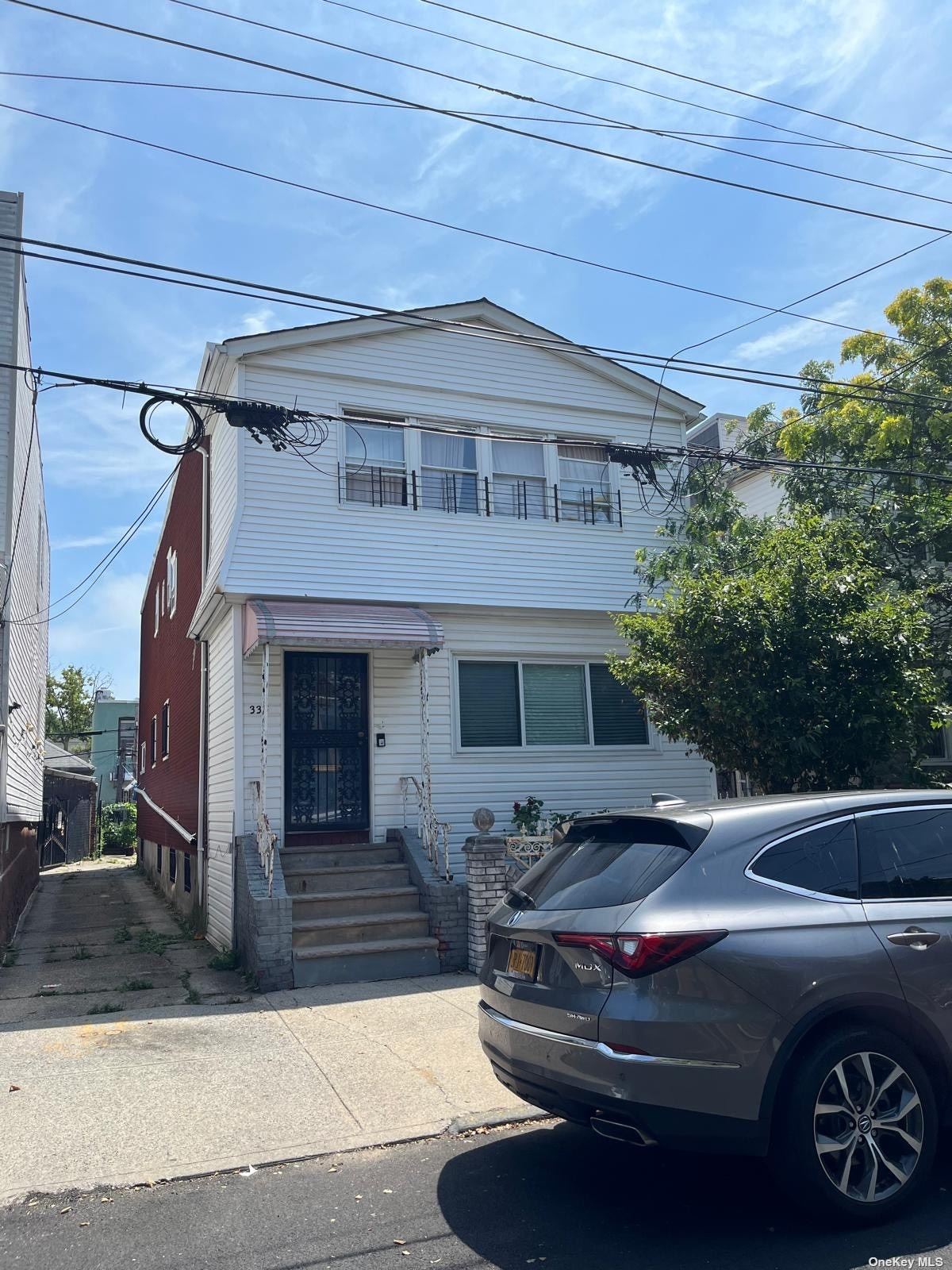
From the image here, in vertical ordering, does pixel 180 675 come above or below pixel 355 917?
above

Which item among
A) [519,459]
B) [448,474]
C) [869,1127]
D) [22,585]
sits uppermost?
[519,459]

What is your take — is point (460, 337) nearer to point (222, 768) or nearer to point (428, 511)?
point (428, 511)

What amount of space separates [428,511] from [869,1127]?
9.17 m

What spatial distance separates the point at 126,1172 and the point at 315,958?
14.0 ft

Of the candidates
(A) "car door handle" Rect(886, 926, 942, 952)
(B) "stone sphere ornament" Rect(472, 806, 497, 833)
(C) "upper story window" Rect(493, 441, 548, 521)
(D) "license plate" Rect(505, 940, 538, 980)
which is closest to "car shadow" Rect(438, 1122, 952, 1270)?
(D) "license plate" Rect(505, 940, 538, 980)

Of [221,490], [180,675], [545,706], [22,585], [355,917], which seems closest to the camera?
[355,917]

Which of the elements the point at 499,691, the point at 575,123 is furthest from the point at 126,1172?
the point at 575,123

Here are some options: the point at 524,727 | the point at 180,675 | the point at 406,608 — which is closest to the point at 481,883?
the point at 524,727

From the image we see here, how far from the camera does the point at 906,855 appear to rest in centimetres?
464

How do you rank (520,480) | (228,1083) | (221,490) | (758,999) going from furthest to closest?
1. (520,480)
2. (221,490)
3. (228,1083)
4. (758,999)

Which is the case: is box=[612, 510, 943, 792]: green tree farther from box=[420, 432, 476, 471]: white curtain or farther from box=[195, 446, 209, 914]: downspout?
box=[195, 446, 209, 914]: downspout

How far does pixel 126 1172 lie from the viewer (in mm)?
4902

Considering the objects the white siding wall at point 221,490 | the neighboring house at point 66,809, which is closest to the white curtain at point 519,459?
the white siding wall at point 221,490

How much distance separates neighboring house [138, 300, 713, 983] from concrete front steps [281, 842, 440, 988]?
0.03 meters
